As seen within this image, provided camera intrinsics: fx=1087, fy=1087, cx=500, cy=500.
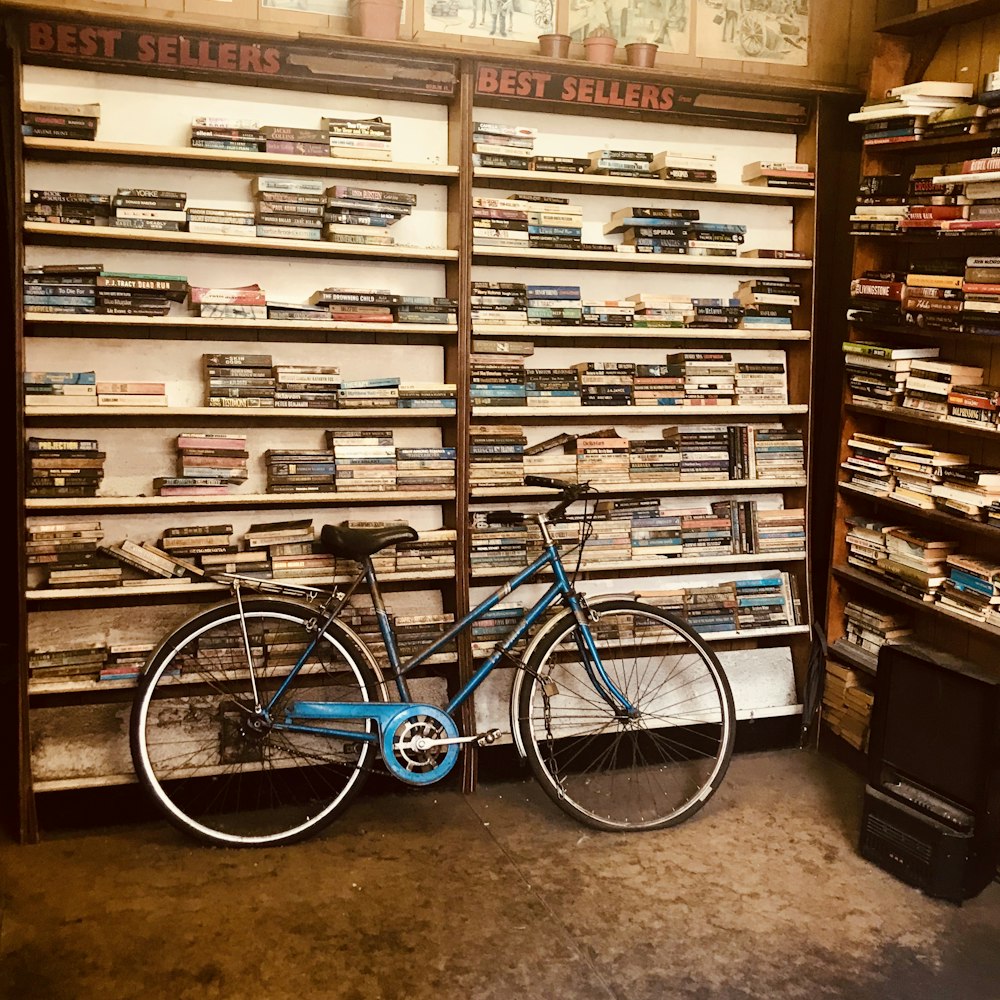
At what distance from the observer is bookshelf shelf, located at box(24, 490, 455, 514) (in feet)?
11.5

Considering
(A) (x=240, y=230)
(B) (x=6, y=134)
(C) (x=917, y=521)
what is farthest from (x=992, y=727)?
(B) (x=6, y=134)

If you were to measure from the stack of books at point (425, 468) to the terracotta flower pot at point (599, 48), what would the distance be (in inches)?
57.7

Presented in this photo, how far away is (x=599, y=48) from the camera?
381cm

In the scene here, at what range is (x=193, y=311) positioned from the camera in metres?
3.66

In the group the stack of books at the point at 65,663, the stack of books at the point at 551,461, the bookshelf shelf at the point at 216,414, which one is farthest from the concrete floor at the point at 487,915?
the bookshelf shelf at the point at 216,414

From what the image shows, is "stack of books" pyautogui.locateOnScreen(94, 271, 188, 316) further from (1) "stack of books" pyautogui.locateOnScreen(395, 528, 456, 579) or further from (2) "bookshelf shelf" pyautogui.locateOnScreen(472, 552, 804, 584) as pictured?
(2) "bookshelf shelf" pyautogui.locateOnScreen(472, 552, 804, 584)

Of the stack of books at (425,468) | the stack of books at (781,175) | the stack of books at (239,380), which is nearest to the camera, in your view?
the stack of books at (239,380)

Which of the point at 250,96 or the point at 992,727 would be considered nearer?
the point at 992,727

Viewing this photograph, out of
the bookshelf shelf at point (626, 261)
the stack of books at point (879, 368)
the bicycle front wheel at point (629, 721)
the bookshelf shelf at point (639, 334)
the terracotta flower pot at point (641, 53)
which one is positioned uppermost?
the terracotta flower pot at point (641, 53)

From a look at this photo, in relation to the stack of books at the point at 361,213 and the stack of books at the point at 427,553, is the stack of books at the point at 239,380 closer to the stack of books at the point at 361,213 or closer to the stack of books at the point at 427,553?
the stack of books at the point at 361,213

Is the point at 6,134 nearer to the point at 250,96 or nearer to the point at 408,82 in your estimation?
the point at 250,96

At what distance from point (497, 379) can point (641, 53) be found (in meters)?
1.25

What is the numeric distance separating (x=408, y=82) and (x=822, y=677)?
2.72 meters

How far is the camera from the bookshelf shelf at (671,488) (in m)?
3.93
